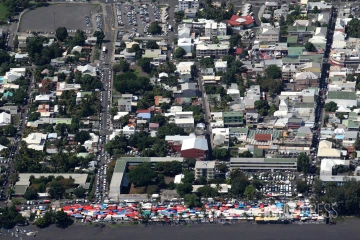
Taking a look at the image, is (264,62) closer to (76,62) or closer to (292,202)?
(76,62)

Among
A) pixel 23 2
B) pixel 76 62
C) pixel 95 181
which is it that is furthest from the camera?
pixel 23 2

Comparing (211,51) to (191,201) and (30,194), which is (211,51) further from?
(30,194)

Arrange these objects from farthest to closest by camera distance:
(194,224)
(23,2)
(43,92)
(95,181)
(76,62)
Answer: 1. (23,2)
2. (76,62)
3. (43,92)
4. (95,181)
5. (194,224)

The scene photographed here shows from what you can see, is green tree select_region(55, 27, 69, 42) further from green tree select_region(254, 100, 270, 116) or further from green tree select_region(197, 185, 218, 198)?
green tree select_region(197, 185, 218, 198)

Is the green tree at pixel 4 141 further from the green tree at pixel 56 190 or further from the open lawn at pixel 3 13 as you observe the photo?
the open lawn at pixel 3 13

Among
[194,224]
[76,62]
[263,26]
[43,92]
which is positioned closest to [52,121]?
[43,92]

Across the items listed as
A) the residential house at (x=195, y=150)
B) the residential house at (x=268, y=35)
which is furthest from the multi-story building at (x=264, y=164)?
the residential house at (x=268, y=35)

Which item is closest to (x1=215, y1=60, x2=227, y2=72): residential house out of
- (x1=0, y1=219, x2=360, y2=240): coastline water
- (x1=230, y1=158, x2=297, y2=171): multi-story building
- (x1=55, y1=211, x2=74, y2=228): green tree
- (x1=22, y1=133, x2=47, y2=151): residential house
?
(x1=230, y1=158, x2=297, y2=171): multi-story building
